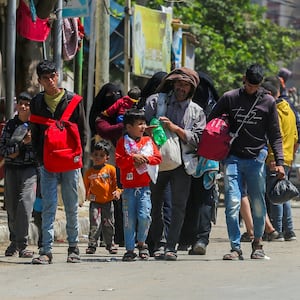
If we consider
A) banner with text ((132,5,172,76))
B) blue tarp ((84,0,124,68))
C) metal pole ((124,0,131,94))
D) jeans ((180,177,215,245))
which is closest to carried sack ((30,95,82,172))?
jeans ((180,177,215,245))

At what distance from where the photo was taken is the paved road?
8383 mm

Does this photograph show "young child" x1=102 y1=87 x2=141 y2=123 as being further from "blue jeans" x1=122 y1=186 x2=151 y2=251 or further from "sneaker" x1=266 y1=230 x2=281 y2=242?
"sneaker" x1=266 y1=230 x2=281 y2=242

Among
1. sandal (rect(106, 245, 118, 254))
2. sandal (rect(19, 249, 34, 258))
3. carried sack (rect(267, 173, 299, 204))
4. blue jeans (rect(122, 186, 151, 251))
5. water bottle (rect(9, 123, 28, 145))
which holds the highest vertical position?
water bottle (rect(9, 123, 28, 145))

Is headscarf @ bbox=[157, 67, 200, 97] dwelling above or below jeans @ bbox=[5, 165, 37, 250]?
above

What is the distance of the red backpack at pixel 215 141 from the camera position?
35.2ft

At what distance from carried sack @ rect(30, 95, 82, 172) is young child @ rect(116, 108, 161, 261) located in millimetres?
547

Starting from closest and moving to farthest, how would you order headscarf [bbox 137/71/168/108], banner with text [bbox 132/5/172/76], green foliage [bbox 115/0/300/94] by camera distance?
headscarf [bbox 137/71/168/108] < banner with text [bbox 132/5/172/76] < green foliage [bbox 115/0/300/94]

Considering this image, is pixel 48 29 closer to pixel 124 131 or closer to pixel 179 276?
pixel 124 131

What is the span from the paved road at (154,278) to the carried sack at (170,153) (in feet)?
3.01

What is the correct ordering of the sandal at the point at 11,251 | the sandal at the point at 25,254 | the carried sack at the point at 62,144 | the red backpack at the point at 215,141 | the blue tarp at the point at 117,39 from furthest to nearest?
the blue tarp at the point at 117,39 → the sandal at the point at 11,251 → the sandal at the point at 25,254 → the red backpack at the point at 215,141 → the carried sack at the point at 62,144

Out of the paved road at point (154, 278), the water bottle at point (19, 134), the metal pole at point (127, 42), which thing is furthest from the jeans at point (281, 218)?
the metal pole at point (127, 42)

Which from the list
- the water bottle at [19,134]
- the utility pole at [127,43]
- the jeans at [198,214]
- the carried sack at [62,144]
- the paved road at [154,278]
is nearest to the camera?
the paved road at [154,278]

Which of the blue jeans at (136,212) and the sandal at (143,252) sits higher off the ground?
the blue jeans at (136,212)

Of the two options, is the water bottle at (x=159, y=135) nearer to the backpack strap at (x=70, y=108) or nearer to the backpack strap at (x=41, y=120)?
the backpack strap at (x=70, y=108)
